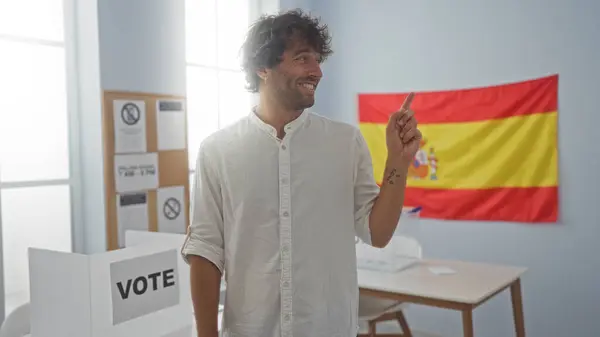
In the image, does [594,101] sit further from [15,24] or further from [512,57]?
[15,24]

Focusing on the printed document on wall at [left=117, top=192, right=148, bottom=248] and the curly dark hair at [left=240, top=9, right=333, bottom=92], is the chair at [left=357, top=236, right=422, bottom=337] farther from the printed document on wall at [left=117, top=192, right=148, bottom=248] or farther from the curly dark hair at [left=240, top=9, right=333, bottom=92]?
the curly dark hair at [left=240, top=9, right=333, bottom=92]

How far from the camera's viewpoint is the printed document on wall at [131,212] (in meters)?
2.83

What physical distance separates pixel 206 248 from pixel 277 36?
1.63 feet

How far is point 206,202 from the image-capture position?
1.25m

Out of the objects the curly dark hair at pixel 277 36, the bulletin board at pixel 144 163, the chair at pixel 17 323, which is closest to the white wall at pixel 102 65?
the bulletin board at pixel 144 163

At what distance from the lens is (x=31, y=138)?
8.70ft

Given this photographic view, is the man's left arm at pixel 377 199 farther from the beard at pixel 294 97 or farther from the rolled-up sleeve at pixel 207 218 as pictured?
the rolled-up sleeve at pixel 207 218

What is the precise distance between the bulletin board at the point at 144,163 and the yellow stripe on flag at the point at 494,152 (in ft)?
5.70

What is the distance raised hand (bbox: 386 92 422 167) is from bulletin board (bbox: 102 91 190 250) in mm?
1921

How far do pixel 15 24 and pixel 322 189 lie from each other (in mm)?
2050

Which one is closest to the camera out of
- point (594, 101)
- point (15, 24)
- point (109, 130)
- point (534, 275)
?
point (15, 24)

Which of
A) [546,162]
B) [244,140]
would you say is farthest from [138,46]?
[546,162]

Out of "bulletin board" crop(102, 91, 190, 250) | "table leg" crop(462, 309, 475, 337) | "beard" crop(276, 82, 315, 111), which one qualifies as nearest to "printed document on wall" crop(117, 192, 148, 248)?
"bulletin board" crop(102, 91, 190, 250)

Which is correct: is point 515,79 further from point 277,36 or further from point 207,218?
point 207,218
